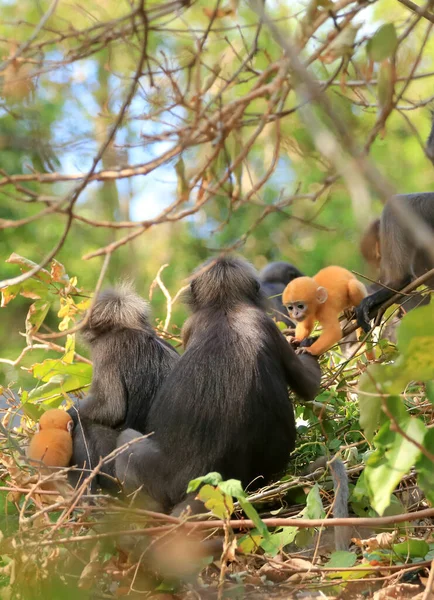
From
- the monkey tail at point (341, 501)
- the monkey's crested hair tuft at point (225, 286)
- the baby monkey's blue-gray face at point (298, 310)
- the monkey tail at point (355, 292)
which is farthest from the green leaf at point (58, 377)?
the monkey tail at point (341, 501)

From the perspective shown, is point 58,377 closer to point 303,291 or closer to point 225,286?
point 225,286

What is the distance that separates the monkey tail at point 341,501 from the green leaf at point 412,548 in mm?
359

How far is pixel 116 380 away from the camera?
177 inches

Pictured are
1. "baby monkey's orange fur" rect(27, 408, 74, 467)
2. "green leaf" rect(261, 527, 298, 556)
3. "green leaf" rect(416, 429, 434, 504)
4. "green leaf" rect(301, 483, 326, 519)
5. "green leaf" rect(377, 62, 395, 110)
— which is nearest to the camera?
"green leaf" rect(377, 62, 395, 110)

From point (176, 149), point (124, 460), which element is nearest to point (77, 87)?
point (176, 149)

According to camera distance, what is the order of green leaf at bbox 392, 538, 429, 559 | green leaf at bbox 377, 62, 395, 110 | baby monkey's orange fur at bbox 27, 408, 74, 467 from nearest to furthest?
1. green leaf at bbox 377, 62, 395, 110
2. green leaf at bbox 392, 538, 429, 559
3. baby monkey's orange fur at bbox 27, 408, 74, 467

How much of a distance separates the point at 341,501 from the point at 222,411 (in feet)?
2.36

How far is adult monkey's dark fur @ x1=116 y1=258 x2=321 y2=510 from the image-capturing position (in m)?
3.87

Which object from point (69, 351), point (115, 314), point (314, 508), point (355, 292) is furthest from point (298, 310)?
point (69, 351)

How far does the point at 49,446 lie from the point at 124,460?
488mm

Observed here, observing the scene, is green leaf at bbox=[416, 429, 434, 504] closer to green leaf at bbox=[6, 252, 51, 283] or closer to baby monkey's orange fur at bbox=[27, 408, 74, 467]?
baby monkey's orange fur at bbox=[27, 408, 74, 467]

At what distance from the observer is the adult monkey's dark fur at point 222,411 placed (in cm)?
387

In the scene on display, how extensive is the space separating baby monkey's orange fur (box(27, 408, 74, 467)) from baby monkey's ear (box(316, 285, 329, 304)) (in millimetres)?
1609

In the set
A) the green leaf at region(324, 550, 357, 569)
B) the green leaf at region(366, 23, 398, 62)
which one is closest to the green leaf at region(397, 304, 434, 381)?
the green leaf at region(366, 23, 398, 62)
